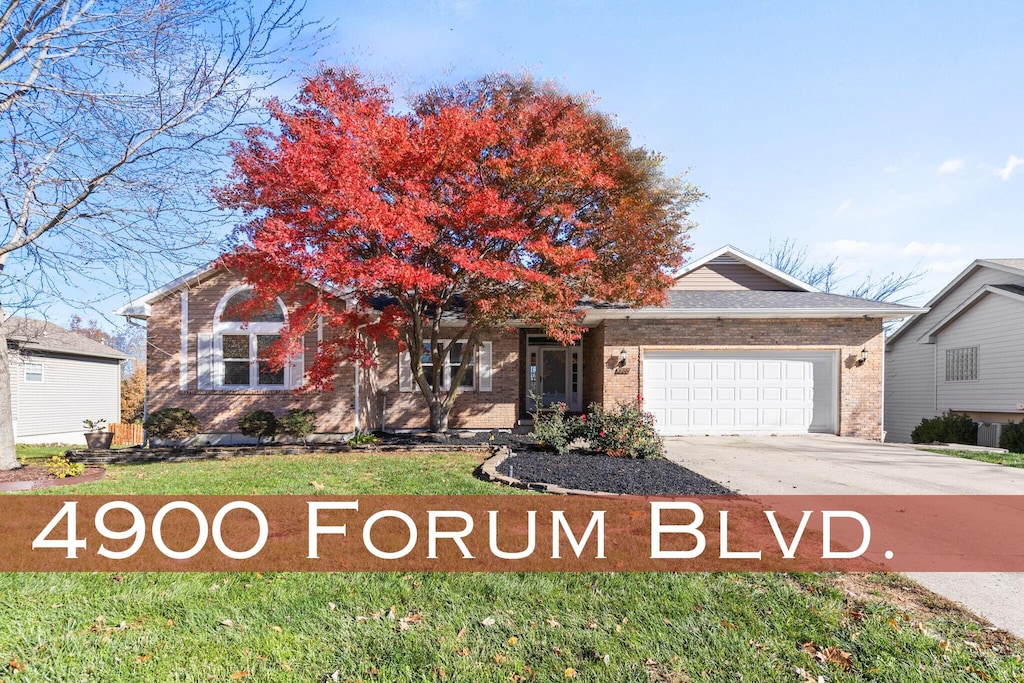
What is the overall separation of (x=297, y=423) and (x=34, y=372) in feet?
45.4

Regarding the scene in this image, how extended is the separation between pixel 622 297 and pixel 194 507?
30.0ft

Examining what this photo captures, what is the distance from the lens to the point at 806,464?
947 centimetres

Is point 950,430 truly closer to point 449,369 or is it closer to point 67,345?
point 449,369

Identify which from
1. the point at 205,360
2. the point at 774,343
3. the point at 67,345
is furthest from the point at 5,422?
the point at 774,343

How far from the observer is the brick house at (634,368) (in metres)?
Result: 13.6

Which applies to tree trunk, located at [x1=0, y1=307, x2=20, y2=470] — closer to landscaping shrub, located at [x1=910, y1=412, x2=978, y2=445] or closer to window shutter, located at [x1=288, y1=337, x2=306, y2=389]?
window shutter, located at [x1=288, y1=337, x2=306, y2=389]

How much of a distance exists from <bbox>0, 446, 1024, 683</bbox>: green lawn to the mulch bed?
2746 millimetres

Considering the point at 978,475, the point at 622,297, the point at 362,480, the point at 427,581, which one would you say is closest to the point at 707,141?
the point at 622,297

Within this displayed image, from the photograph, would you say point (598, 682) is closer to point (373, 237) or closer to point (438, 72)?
point (373, 237)

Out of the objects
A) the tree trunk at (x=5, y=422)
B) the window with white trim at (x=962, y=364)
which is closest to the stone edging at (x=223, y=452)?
the tree trunk at (x=5, y=422)

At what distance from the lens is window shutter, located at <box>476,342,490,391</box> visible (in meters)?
15.3

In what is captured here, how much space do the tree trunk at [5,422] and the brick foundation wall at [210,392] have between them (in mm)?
4278

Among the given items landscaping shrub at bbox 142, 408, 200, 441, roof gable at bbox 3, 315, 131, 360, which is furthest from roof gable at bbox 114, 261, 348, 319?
roof gable at bbox 3, 315, 131, 360

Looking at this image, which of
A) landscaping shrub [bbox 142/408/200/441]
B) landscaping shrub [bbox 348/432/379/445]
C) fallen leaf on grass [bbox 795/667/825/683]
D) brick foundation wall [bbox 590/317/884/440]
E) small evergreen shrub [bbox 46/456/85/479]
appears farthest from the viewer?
brick foundation wall [bbox 590/317/884/440]
